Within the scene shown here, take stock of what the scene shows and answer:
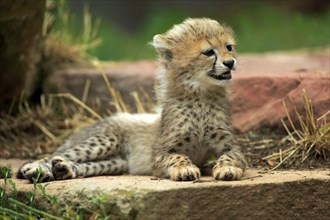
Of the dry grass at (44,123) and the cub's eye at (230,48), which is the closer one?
the cub's eye at (230,48)

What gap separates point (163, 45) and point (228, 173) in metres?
1.22

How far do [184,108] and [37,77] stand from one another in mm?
3049

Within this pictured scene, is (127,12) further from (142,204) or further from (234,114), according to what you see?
(142,204)

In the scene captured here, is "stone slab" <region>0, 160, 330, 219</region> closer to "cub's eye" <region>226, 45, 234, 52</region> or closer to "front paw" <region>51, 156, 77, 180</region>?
"front paw" <region>51, 156, 77, 180</region>

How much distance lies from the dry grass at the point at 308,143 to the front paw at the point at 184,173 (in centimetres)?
97

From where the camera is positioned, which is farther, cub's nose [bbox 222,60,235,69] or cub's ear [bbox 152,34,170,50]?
cub's ear [bbox 152,34,170,50]

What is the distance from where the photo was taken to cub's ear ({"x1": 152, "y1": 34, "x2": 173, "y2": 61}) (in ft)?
17.4

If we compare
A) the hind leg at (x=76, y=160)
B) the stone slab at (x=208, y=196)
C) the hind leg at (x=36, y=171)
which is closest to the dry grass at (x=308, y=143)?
the stone slab at (x=208, y=196)

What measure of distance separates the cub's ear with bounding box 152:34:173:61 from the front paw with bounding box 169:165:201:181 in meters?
1.05

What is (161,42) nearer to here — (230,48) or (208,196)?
(230,48)

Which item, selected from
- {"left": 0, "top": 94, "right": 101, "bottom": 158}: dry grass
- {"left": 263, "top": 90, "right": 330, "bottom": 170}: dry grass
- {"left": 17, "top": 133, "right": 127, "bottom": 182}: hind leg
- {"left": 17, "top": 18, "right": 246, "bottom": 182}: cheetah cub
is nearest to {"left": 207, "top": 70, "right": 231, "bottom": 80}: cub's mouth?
{"left": 17, "top": 18, "right": 246, "bottom": 182}: cheetah cub

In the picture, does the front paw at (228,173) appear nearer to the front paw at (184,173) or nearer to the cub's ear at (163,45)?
the front paw at (184,173)

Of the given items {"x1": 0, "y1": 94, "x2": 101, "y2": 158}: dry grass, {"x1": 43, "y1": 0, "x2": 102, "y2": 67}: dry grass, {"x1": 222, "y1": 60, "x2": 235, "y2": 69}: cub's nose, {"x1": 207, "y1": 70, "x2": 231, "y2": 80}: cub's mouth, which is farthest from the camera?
{"x1": 43, "y1": 0, "x2": 102, "y2": 67}: dry grass

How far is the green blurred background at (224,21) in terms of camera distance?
33.9 ft
